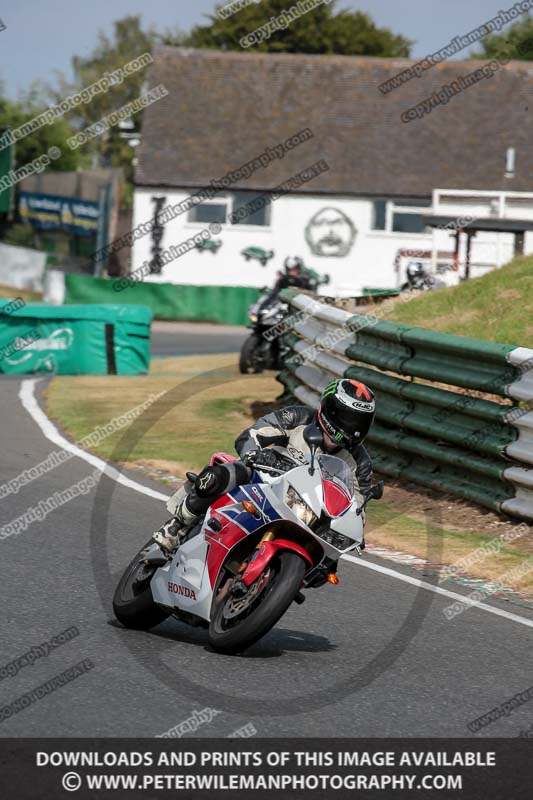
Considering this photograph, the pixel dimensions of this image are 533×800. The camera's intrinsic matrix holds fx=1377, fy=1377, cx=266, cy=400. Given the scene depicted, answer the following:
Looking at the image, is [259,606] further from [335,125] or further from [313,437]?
[335,125]

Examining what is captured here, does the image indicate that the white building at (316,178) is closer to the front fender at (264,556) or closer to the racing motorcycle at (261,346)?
the racing motorcycle at (261,346)

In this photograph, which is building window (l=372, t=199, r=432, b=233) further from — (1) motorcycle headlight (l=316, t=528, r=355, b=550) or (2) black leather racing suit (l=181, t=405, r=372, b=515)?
(1) motorcycle headlight (l=316, t=528, r=355, b=550)

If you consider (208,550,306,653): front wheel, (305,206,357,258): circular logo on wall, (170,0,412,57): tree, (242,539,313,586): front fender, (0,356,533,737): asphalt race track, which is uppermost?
(170,0,412,57): tree

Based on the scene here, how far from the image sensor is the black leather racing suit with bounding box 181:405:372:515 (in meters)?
6.75

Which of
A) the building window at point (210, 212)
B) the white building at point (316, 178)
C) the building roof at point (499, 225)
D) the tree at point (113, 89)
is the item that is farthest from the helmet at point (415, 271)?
the tree at point (113, 89)

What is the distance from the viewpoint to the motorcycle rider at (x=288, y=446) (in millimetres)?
6648

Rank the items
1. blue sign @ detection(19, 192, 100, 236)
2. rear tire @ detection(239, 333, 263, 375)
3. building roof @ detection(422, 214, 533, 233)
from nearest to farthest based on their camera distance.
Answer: rear tire @ detection(239, 333, 263, 375), building roof @ detection(422, 214, 533, 233), blue sign @ detection(19, 192, 100, 236)

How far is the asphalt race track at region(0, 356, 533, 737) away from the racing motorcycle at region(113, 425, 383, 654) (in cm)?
21

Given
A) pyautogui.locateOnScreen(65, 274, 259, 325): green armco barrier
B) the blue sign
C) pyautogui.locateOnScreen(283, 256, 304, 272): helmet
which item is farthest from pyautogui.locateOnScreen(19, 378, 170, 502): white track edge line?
the blue sign

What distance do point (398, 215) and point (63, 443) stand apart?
1349 inches

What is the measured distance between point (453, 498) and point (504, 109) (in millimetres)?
38544

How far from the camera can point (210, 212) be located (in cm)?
4750

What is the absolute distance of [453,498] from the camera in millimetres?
11492

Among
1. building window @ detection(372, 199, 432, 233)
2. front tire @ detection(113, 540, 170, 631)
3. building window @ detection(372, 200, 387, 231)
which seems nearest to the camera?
front tire @ detection(113, 540, 170, 631)
